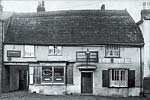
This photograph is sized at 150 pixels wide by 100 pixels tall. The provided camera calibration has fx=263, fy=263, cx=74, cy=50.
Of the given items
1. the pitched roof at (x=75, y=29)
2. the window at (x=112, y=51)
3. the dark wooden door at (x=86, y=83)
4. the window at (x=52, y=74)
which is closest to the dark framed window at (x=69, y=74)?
the window at (x=52, y=74)

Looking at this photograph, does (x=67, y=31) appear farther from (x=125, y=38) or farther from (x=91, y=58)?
(x=125, y=38)

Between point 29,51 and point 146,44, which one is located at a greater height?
point 146,44

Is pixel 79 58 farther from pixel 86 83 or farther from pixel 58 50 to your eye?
pixel 86 83

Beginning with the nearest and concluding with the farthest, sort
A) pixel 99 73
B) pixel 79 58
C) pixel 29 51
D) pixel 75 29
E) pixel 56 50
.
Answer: pixel 99 73 → pixel 79 58 → pixel 56 50 → pixel 29 51 → pixel 75 29

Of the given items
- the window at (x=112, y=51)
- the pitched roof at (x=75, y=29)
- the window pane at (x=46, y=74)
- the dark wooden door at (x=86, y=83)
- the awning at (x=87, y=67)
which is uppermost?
the pitched roof at (x=75, y=29)

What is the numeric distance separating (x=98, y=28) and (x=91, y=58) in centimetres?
384

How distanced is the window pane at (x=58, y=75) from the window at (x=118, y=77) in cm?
505

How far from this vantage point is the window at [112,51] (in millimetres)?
27625

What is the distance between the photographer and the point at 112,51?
27734 millimetres

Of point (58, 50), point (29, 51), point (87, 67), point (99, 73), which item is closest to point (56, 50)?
point (58, 50)

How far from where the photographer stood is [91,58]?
2753cm

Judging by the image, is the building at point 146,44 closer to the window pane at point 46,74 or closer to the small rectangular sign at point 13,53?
the window pane at point 46,74

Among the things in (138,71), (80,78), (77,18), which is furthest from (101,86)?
(77,18)

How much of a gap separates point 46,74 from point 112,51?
7368mm
